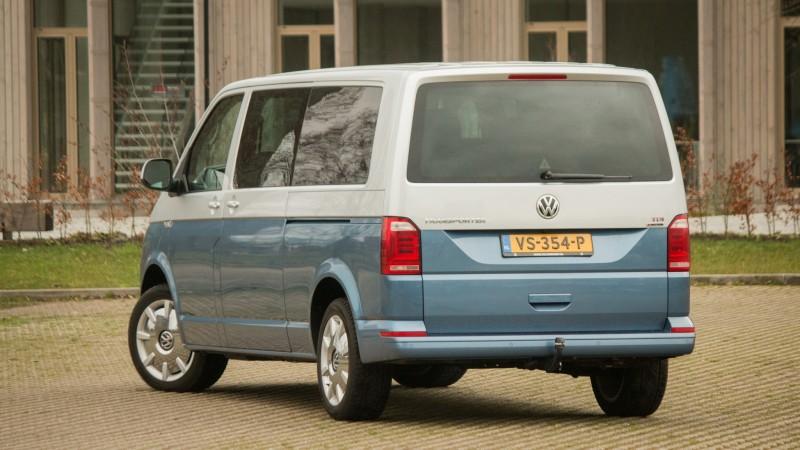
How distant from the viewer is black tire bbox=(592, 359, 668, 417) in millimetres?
9477

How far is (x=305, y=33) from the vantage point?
33.6 metres

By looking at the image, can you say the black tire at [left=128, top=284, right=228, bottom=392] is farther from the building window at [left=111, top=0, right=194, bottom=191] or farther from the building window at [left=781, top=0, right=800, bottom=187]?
the building window at [left=781, top=0, right=800, bottom=187]

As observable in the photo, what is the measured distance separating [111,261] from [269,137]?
43.3 feet

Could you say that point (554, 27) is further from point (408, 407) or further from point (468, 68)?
point (468, 68)

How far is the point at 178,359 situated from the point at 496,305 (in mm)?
3211

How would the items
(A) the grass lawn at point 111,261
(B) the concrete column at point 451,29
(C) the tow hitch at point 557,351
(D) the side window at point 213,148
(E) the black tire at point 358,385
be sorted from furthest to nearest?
(B) the concrete column at point 451,29, (A) the grass lawn at point 111,261, (D) the side window at point 213,148, (E) the black tire at point 358,385, (C) the tow hitch at point 557,351

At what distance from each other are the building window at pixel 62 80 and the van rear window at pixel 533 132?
25430 mm

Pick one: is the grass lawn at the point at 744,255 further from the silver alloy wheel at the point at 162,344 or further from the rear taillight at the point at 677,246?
the rear taillight at the point at 677,246

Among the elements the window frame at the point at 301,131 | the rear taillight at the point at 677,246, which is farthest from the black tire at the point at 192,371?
the rear taillight at the point at 677,246

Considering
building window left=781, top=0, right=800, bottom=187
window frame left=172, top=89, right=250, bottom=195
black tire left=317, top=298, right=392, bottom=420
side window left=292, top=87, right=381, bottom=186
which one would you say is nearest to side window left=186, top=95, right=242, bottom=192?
window frame left=172, top=89, right=250, bottom=195

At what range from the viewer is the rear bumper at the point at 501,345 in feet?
28.5

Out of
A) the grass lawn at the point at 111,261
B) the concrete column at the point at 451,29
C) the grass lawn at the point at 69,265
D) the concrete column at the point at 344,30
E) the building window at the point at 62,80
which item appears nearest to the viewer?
the grass lawn at the point at 69,265

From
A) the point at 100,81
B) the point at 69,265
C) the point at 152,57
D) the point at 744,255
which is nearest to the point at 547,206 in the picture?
the point at 744,255

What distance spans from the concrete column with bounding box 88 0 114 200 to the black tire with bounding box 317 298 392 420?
80.4 ft
